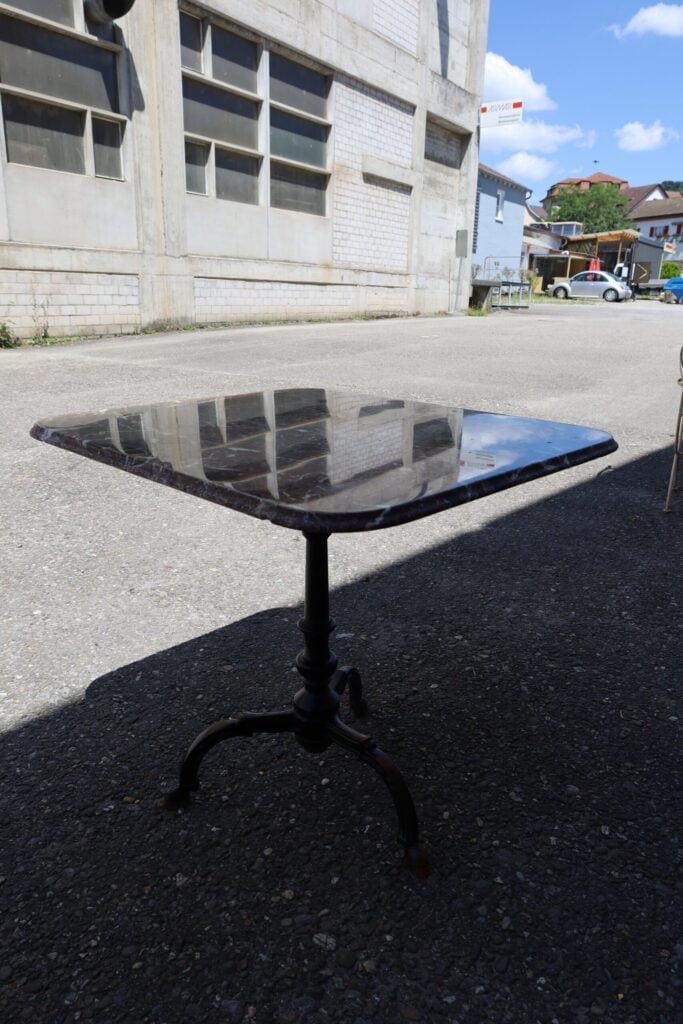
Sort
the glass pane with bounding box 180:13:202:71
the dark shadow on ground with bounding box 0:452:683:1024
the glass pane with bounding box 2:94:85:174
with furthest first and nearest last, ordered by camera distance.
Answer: the glass pane with bounding box 180:13:202:71, the glass pane with bounding box 2:94:85:174, the dark shadow on ground with bounding box 0:452:683:1024

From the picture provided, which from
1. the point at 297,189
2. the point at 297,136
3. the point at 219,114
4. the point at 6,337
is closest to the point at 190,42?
the point at 219,114

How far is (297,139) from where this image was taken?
15773mm

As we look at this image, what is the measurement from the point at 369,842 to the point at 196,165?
1411 centimetres

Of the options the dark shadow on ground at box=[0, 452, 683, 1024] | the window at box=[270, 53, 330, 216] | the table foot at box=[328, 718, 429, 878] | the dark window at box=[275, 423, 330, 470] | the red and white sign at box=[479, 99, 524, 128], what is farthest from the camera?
the red and white sign at box=[479, 99, 524, 128]

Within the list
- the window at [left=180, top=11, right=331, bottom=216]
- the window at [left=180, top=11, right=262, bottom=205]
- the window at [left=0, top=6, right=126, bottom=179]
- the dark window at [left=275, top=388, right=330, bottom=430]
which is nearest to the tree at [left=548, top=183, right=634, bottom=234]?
the window at [left=180, top=11, right=331, bottom=216]

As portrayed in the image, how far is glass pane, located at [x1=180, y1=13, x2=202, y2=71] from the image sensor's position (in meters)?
12.9

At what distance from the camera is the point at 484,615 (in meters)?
3.02

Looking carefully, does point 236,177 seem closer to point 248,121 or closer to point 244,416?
point 248,121

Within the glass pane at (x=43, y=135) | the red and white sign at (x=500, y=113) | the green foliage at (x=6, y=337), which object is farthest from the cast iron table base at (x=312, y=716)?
the red and white sign at (x=500, y=113)

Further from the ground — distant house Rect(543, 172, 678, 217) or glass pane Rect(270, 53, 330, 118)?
distant house Rect(543, 172, 678, 217)

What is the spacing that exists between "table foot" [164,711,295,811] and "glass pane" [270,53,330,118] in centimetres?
1573

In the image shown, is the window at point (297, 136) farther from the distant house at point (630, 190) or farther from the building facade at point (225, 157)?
the distant house at point (630, 190)

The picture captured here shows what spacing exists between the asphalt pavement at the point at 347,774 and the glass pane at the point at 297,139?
517 inches

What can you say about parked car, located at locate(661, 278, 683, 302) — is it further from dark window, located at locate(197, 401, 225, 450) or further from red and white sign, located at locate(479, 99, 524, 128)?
dark window, located at locate(197, 401, 225, 450)
